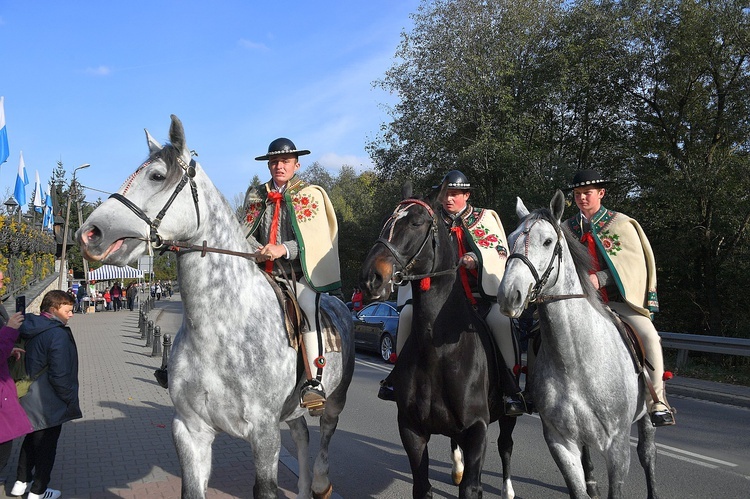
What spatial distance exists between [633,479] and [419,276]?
3958 mm

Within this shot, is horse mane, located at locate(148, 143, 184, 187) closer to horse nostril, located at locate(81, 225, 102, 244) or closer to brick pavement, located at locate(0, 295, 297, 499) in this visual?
horse nostril, located at locate(81, 225, 102, 244)

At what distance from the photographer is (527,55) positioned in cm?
2248

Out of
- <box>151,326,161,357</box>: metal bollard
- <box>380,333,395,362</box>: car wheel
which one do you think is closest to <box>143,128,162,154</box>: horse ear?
<box>380,333,395,362</box>: car wheel

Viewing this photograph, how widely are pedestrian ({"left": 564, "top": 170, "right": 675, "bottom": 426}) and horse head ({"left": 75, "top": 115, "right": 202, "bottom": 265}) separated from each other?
3.19 m

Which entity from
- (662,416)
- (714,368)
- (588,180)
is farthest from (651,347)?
(714,368)

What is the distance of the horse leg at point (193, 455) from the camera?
3.81m

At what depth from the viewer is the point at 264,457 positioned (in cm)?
385

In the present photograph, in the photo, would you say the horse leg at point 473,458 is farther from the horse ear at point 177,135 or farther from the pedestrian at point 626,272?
the horse ear at point 177,135

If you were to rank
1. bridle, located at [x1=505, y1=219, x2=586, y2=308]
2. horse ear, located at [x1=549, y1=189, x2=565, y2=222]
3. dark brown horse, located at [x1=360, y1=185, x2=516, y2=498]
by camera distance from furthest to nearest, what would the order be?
dark brown horse, located at [x1=360, y1=185, x2=516, y2=498]
horse ear, located at [x1=549, y1=189, x2=565, y2=222]
bridle, located at [x1=505, y1=219, x2=586, y2=308]

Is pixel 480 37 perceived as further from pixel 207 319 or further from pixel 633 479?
pixel 207 319

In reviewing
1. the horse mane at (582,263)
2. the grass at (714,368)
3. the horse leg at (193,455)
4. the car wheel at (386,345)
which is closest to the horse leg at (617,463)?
the horse mane at (582,263)

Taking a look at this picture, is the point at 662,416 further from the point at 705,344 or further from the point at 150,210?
the point at 705,344

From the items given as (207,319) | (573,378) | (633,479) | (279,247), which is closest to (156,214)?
(207,319)

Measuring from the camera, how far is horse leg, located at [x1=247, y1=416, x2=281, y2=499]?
3854 mm
